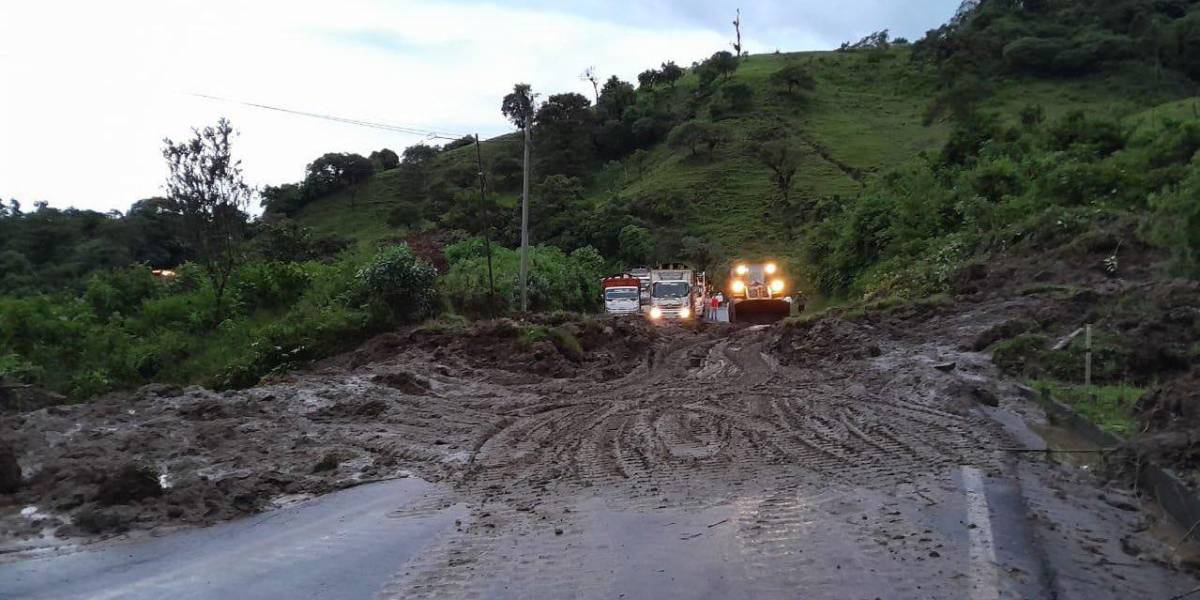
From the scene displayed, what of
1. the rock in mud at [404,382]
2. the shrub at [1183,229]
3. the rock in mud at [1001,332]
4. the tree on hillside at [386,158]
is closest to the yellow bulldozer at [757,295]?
the rock in mud at [1001,332]

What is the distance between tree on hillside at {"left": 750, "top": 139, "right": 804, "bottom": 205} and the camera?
65.6 m

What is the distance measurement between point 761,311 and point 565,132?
6053cm

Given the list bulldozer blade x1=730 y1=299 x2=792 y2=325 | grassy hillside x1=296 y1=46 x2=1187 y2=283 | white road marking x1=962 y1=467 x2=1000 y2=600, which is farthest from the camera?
grassy hillside x1=296 y1=46 x2=1187 y2=283

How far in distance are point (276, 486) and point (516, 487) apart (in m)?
2.60

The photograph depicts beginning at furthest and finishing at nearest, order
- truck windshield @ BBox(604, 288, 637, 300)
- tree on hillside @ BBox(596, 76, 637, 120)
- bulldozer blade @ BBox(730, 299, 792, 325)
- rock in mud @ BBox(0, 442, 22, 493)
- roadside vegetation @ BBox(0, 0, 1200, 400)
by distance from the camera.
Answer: tree on hillside @ BBox(596, 76, 637, 120)
truck windshield @ BBox(604, 288, 637, 300)
bulldozer blade @ BBox(730, 299, 792, 325)
roadside vegetation @ BBox(0, 0, 1200, 400)
rock in mud @ BBox(0, 442, 22, 493)

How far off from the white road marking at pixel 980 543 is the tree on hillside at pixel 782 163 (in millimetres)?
57799

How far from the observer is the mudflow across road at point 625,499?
6074 mm

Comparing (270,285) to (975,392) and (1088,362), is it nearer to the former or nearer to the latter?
(975,392)

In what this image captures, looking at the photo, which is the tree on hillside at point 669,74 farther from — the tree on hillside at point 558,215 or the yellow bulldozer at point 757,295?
the yellow bulldozer at point 757,295

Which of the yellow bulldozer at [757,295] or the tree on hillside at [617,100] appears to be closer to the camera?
the yellow bulldozer at [757,295]

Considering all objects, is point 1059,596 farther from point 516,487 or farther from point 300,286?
point 300,286

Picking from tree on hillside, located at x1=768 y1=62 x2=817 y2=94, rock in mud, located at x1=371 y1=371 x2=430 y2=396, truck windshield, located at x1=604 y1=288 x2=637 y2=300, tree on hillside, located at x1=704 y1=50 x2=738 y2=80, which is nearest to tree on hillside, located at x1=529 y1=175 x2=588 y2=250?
truck windshield, located at x1=604 y1=288 x2=637 y2=300

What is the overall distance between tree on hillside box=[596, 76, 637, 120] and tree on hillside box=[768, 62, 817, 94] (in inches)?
644

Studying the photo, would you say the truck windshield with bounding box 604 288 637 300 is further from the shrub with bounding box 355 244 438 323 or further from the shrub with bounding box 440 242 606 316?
the shrub with bounding box 355 244 438 323
